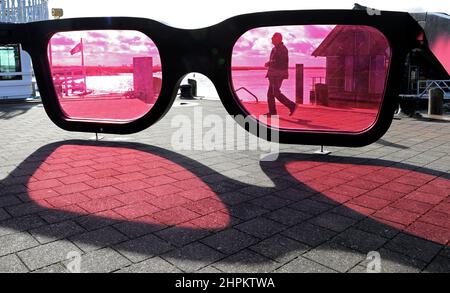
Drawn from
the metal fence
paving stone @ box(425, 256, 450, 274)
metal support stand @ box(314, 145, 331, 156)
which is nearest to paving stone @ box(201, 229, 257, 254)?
paving stone @ box(425, 256, 450, 274)

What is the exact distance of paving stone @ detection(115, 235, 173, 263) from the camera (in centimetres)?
204

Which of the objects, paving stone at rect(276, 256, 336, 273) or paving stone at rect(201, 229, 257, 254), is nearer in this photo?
paving stone at rect(276, 256, 336, 273)

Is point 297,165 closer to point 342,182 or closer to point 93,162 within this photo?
point 342,182

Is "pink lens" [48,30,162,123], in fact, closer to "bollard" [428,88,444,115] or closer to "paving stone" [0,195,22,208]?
"paving stone" [0,195,22,208]

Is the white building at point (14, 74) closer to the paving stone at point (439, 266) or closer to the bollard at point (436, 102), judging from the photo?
the bollard at point (436, 102)

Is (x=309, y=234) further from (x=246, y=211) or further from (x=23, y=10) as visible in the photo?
(x=23, y=10)

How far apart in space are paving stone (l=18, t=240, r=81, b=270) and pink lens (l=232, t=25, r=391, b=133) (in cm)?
242

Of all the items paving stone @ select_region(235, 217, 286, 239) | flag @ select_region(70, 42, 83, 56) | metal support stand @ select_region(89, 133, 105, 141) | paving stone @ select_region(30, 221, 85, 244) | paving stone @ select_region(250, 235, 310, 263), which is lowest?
paving stone @ select_region(250, 235, 310, 263)

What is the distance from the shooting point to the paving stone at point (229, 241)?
2.14 meters

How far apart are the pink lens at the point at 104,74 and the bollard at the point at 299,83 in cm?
142

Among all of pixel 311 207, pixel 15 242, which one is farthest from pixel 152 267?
pixel 311 207

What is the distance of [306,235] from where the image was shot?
231 centimetres

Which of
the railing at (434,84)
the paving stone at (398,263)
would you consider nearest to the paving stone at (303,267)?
the paving stone at (398,263)

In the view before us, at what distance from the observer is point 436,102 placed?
320 inches
